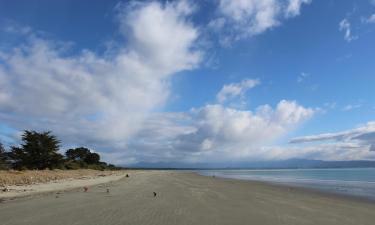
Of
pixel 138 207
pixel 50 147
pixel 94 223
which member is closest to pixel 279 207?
pixel 138 207

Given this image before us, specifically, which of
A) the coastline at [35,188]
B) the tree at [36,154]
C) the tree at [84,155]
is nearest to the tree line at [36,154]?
the tree at [36,154]

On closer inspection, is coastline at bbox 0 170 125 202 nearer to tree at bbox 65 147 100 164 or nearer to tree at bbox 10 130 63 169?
tree at bbox 10 130 63 169

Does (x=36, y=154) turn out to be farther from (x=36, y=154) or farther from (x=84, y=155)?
(x=84, y=155)

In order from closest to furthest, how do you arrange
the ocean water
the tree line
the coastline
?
the coastline
the ocean water
the tree line

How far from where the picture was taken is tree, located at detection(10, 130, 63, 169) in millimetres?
64562

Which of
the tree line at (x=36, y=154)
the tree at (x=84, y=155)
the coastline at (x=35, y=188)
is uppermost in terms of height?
the tree at (x=84, y=155)

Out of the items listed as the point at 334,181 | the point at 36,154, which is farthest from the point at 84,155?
the point at 334,181

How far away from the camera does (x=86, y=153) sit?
116062 millimetres

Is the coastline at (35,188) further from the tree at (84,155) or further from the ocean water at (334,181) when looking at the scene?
the tree at (84,155)

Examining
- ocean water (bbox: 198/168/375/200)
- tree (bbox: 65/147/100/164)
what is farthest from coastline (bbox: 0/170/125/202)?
tree (bbox: 65/147/100/164)

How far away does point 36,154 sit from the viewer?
214ft

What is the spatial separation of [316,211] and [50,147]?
5822 centimetres

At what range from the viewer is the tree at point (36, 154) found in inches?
2542

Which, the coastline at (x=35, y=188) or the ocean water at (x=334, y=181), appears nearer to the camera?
the coastline at (x=35, y=188)
